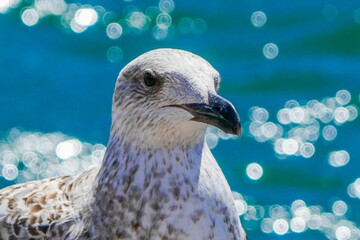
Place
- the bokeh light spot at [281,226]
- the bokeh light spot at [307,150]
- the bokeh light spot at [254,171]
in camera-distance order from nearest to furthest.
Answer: the bokeh light spot at [281,226] < the bokeh light spot at [254,171] < the bokeh light spot at [307,150]

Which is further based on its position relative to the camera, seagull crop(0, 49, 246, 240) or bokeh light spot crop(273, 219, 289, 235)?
bokeh light spot crop(273, 219, 289, 235)

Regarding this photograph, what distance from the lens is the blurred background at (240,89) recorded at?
7172 mm

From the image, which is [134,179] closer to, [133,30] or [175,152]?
[175,152]

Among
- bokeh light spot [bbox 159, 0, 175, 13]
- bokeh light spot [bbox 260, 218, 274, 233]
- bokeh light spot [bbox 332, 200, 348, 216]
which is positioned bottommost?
bokeh light spot [bbox 260, 218, 274, 233]

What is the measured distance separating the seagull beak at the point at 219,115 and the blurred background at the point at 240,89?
3.25 metres

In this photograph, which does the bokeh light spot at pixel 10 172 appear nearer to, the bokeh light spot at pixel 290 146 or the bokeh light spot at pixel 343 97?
the bokeh light spot at pixel 290 146

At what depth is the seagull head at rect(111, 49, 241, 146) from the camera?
3744 mm

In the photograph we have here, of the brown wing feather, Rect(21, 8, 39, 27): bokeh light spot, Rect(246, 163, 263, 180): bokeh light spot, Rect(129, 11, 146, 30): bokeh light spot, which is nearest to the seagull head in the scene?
the brown wing feather

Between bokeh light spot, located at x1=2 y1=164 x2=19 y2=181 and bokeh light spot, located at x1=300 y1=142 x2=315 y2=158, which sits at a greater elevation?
bokeh light spot, located at x1=300 y1=142 x2=315 y2=158

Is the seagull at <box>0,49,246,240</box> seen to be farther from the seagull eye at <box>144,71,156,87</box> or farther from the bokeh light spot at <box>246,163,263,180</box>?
the bokeh light spot at <box>246,163,263,180</box>

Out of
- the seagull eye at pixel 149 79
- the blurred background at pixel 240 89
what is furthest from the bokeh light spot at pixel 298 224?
the seagull eye at pixel 149 79

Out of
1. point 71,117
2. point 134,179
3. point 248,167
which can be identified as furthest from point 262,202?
point 134,179

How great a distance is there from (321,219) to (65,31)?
269 cm

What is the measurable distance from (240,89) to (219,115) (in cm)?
429
